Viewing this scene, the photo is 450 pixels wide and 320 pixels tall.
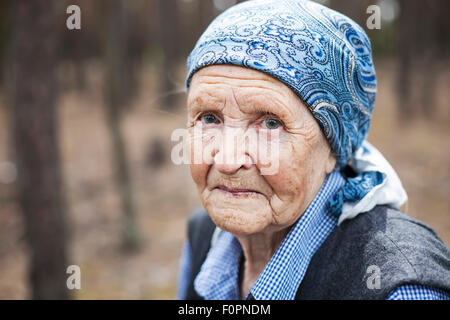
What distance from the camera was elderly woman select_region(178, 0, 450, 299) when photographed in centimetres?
152

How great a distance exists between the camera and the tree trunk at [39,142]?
343 centimetres

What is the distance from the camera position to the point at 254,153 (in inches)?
61.1

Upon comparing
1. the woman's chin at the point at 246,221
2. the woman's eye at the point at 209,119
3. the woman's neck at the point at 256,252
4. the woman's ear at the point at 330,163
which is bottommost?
the woman's neck at the point at 256,252

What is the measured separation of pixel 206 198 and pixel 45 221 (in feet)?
8.89

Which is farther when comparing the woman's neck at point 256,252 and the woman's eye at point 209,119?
the woman's neck at point 256,252

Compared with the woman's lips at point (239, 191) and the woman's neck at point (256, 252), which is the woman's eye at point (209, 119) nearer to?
the woman's lips at point (239, 191)

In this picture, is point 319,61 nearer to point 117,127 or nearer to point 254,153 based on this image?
point 254,153

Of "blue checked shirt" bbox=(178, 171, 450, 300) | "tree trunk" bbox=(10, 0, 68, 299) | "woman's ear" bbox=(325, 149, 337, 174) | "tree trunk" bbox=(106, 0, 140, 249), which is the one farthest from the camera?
"tree trunk" bbox=(106, 0, 140, 249)

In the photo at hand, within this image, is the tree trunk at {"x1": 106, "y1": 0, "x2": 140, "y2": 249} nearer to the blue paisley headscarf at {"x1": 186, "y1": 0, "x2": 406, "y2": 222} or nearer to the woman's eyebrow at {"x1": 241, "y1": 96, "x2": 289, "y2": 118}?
the blue paisley headscarf at {"x1": 186, "y1": 0, "x2": 406, "y2": 222}

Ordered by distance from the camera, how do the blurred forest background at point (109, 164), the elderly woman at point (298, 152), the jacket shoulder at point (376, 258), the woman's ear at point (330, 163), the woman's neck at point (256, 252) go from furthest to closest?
the blurred forest background at point (109, 164) → the woman's neck at point (256, 252) → the woman's ear at point (330, 163) → the elderly woman at point (298, 152) → the jacket shoulder at point (376, 258)

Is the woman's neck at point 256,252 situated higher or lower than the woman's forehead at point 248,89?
lower

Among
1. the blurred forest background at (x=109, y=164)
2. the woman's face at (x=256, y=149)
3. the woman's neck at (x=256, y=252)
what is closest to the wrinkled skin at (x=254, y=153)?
the woman's face at (x=256, y=149)

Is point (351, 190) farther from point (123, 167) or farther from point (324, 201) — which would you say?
point (123, 167)

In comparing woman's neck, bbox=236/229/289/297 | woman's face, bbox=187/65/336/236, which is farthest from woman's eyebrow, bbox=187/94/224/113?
woman's neck, bbox=236/229/289/297
